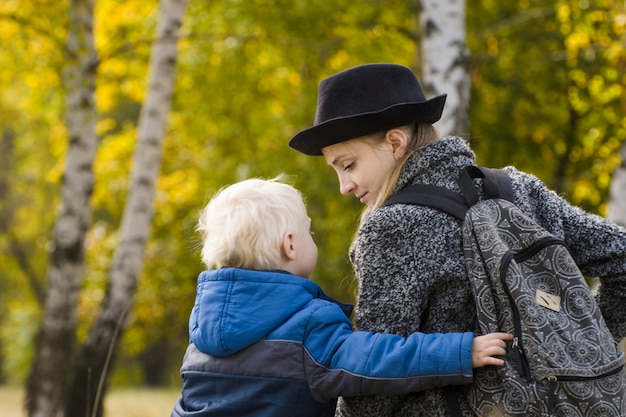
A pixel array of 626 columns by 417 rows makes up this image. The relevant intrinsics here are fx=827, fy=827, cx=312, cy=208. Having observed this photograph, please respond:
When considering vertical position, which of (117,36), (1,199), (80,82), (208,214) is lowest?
(1,199)

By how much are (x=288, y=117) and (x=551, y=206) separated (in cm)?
809

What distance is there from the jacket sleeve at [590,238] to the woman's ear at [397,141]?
34cm

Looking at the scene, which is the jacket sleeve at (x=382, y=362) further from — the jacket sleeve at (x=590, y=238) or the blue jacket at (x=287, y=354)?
the jacket sleeve at (x=590, y=238)

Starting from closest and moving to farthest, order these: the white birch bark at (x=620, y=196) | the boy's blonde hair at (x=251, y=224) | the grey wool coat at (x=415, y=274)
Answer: the grey wool coat at (x=415, y=274) → the boy's blonde hair at (x=251, y=224) → the white birch bark at (x=620, y=196)

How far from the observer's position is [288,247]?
7.67 ft

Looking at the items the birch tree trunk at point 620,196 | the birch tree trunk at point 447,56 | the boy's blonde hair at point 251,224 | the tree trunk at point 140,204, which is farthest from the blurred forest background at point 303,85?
the boy's blonde hair at point 251,224

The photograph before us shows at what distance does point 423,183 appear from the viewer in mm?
2215

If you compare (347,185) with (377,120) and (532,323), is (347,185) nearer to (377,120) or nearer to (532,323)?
(377,120)

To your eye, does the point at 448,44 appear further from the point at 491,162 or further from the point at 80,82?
the point at 491,162

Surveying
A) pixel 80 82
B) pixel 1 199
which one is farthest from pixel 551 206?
pixel 1 199

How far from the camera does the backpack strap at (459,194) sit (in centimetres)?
216

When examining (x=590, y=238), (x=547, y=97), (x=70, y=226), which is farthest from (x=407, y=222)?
(x=547, y=97)

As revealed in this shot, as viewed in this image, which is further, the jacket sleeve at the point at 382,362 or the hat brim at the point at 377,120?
the hat brim at the point at 377,120

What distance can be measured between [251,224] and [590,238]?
38.3 inches
